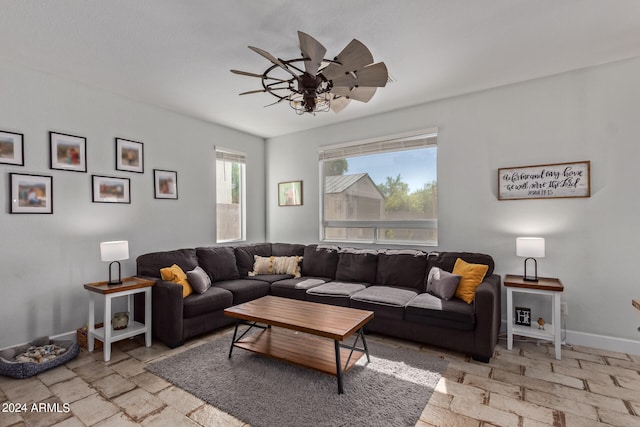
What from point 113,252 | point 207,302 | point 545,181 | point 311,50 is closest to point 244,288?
point 207,302

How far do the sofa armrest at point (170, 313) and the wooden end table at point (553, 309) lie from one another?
330 centimetres

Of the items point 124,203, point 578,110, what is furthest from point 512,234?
point 124,203

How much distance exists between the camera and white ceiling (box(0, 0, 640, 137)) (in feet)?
7.30

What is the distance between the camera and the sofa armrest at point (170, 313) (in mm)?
3156

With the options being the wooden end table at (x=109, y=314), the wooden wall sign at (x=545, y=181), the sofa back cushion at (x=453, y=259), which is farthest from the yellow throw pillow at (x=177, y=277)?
A: the wooden wall sign at (x=545, y=181)

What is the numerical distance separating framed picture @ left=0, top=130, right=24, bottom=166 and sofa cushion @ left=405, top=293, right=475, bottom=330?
4.06 m

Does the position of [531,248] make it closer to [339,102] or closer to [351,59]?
[339,102]

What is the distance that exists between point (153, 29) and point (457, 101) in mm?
3348

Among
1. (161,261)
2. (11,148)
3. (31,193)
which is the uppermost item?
(11,148)

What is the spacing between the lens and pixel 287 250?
16.2 ft

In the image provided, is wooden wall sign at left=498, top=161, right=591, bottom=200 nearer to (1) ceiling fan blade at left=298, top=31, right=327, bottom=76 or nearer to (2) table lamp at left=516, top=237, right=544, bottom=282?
(2) table lamp at left=516, top=237, right=544, bottom=282

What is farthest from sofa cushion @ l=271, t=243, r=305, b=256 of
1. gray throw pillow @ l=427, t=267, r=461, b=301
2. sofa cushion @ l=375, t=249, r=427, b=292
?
gray throw pillow @ l=427, t=267, r=461, b=301

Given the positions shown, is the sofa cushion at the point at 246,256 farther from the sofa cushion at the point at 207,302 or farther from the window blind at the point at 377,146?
the window blind at the point at 377,146

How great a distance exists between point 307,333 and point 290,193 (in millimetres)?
3177
